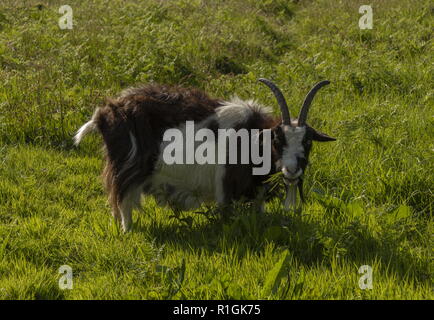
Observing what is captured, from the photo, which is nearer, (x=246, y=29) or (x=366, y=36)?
(x=366, y=36)

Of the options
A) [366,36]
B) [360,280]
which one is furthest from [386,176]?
[366,36]

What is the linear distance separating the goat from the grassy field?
24 cm

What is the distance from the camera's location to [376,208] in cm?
526

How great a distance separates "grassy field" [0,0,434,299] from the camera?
4.23 metres

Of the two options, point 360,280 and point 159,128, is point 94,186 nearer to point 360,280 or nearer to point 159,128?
point 159,128

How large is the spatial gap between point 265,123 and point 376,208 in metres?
1.19

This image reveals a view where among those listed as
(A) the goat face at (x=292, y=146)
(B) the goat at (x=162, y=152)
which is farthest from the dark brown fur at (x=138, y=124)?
(A) the goat face at (x=292, y=146)

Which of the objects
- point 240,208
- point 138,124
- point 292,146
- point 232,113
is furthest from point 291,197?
point 138,124

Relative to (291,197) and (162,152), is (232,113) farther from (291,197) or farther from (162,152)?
(291,197)

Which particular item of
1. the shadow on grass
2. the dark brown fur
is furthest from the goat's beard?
the dark brown fur

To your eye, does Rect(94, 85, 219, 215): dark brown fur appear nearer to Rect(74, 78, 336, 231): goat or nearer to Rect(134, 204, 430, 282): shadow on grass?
Rect(74, 78, 336, 231): goat

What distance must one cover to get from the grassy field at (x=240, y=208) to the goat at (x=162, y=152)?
0.24 metres

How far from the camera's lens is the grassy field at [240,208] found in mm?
4227

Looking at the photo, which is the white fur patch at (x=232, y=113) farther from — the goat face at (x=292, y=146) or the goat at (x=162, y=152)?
the goat face at (x=292, y=146)
